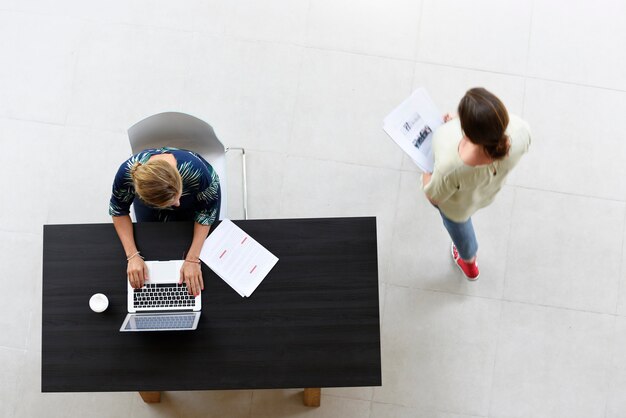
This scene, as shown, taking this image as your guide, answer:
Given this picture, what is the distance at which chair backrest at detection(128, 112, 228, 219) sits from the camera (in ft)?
7.62

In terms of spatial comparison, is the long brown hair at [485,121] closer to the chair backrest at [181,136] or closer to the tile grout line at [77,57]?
the chair backrest at [181,136]

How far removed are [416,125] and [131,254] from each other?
49.0 inches

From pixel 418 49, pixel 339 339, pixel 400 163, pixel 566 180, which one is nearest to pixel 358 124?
pixel 400 163

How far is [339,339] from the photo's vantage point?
2070 millimetres

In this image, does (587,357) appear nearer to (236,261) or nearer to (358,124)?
(358,124)

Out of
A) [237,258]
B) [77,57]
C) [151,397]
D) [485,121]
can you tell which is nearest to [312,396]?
[151,397]

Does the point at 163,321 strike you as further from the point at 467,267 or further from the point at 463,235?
the point at 467,267

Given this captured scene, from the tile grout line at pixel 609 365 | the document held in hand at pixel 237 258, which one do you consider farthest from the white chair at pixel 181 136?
the tile grout line at pixel 609 365

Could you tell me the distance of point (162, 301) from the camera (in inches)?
83.9

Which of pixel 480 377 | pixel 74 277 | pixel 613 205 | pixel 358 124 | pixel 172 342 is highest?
pixel 358 124

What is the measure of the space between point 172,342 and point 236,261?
0.38 metres

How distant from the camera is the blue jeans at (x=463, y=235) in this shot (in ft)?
8.00

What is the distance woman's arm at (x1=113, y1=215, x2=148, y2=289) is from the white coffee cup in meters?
0.11

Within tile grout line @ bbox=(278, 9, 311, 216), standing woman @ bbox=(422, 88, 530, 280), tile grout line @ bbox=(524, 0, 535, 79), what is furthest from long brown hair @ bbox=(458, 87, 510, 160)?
tile grout line @ bbox=(524, 0, 535, 79)
